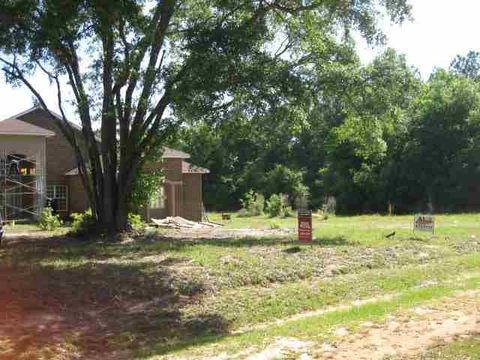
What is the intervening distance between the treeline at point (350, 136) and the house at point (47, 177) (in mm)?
2874

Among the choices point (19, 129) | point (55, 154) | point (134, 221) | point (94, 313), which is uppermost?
point (19, 129)

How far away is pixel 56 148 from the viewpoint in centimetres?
3703

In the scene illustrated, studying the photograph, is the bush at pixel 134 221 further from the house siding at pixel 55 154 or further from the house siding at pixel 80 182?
the house siding at pixel 55 154

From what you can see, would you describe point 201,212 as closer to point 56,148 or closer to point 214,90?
point 56,148

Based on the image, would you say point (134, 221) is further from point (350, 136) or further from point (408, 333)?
point (408, 333)

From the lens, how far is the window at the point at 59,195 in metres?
36.2

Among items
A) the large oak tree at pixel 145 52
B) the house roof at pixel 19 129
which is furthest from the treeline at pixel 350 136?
the house roof at pixel 19 129

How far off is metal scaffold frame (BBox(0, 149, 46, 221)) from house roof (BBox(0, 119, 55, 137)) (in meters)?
1.09

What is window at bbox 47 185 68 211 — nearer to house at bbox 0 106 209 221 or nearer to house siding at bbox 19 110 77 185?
house at bbox 0 106 209 221

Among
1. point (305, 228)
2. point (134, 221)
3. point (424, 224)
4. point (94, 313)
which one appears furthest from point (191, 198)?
point (94, 313)

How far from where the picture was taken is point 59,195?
3656 cm

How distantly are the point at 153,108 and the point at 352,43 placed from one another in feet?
21.3

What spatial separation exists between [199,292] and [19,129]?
970 inches

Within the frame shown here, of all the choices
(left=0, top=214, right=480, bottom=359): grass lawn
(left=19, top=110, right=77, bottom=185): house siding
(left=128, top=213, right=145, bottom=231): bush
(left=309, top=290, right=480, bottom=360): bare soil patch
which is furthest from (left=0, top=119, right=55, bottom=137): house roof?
(left=309, top=290, right=480, bottom=360): bare soil patch
